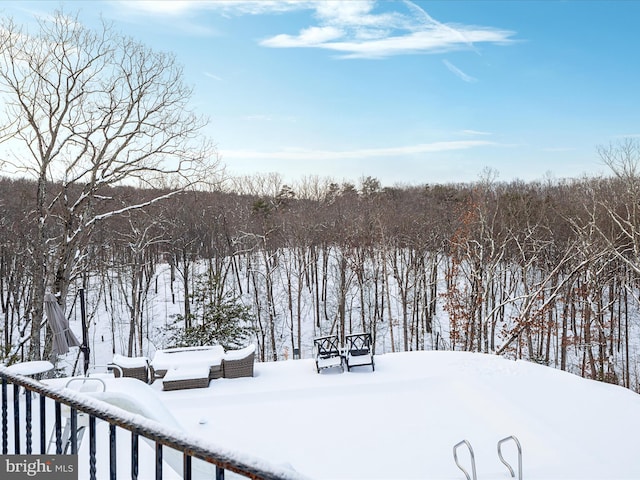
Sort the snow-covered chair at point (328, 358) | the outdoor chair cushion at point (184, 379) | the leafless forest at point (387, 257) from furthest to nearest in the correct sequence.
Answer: the leafless forest at point (387, 257), the snow-covered chair at point (328, 358), the outdoor chair cushion at point (184, 379)

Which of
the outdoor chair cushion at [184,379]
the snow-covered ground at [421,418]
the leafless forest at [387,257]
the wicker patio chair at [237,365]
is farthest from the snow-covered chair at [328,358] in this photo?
the leafless forest at [387,257]

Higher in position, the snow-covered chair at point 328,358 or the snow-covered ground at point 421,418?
the snow-covered chair at point 328,358

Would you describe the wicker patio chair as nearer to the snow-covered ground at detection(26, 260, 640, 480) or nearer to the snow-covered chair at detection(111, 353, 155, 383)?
the snow-covered ground at detection(26, 260, 640, 480)

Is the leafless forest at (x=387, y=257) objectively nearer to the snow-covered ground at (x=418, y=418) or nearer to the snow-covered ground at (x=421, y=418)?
the snow-covered ground at (x=418, y=418)

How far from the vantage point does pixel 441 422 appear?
7.75 meters

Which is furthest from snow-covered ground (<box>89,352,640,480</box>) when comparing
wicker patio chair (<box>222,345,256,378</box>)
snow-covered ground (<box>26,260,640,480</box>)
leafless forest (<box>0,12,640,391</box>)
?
leafless forest (<box>0,12,640,391</box>)

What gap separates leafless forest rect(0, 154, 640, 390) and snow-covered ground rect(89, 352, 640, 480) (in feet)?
30.3

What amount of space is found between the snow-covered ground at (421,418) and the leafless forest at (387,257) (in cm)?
924

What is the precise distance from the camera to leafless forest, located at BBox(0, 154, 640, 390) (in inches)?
786

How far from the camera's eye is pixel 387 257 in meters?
24.8

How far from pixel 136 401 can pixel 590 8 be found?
17629 mm

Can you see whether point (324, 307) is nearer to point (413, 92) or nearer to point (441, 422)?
point (413, 92)

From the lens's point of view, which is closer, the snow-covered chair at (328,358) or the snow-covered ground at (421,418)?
the snow-covered ground at (421,418)

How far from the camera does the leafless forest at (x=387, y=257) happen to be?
19969 mm
